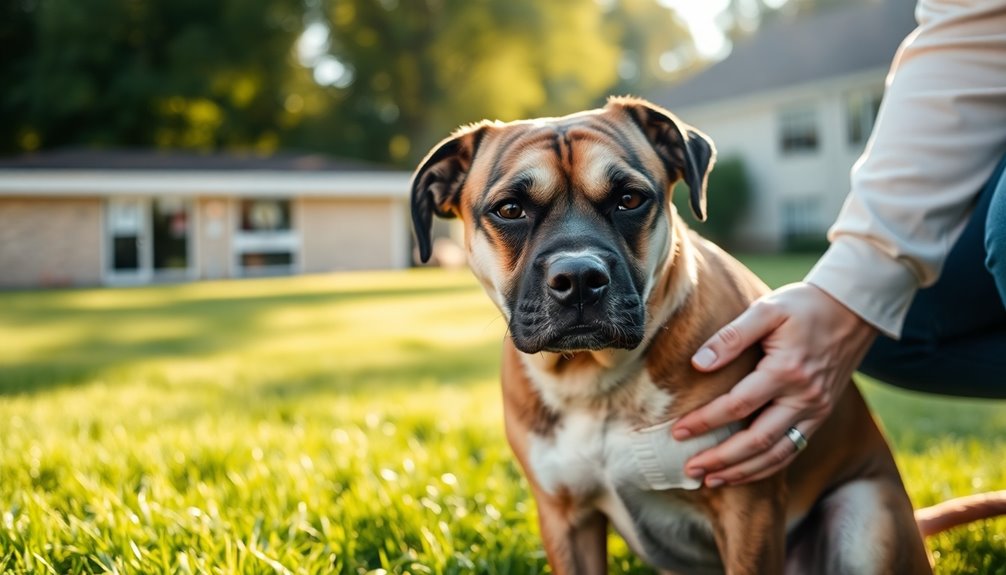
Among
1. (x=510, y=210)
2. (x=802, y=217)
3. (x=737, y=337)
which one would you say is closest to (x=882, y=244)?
(x=737, y=337)

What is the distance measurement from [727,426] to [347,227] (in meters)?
28.8

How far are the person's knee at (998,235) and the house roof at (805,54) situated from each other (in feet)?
82.4

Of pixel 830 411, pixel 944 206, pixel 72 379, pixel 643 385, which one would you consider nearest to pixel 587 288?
pixel 643 385

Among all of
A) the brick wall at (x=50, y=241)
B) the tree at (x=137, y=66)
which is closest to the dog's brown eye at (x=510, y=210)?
the brick wall at (x=50, y=241)

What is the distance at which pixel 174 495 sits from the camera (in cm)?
311

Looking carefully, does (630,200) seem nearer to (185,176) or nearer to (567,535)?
(567,535)

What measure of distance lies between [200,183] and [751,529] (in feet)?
88.9

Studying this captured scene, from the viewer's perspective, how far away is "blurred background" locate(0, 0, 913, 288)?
2670 centimetres

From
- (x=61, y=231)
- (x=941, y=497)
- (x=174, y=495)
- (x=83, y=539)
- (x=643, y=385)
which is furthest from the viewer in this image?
(x=61, y=231)

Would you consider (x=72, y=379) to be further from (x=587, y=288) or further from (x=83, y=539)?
(x=587, y=288)

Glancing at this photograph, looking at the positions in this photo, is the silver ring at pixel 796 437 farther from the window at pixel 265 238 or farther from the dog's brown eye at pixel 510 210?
the window at pixel 265 238

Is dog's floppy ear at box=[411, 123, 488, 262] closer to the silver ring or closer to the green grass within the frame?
the green grass

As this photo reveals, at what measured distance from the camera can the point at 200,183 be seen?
89.0ft

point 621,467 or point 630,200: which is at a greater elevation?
point 630,200
